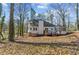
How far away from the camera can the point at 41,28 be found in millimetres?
3406

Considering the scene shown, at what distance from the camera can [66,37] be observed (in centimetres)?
341

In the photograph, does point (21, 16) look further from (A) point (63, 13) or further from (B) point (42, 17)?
(A) point (63, 13)

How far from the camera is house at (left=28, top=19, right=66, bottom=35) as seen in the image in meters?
3.40

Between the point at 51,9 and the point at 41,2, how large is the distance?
127 mm

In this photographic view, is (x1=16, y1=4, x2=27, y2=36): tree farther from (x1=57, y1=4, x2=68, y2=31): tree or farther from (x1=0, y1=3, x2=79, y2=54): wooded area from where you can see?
(x1=57, y1=4, x2=68, y2=31): tree

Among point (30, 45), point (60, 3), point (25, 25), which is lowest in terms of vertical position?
point (30, 45)

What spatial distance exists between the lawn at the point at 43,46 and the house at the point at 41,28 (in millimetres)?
54

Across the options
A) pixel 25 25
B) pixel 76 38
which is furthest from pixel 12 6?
pixel 76 38

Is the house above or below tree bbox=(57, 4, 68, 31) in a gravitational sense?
below

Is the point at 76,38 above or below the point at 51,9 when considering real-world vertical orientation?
below

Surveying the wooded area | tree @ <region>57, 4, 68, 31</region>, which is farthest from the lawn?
tree @ <region>57, 4, 68, 31</region>

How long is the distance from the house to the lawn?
0.18ft

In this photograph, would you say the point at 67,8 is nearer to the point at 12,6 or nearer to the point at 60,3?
the point at 60,3

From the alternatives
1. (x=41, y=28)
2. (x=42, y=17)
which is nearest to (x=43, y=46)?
(x=41, y=28)
